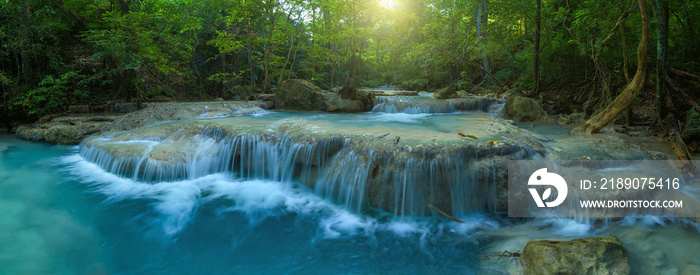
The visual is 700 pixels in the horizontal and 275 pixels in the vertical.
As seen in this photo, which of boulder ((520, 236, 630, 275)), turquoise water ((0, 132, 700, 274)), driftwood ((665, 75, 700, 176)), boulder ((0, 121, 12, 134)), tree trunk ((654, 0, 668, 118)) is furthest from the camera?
boulder ((0, 121, 12, 134))

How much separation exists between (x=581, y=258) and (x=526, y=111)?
7941 millimetres

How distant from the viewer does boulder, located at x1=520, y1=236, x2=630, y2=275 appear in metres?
2.32

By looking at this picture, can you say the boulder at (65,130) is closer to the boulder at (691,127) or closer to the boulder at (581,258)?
the boulder at (581,258)

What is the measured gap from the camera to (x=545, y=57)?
35.2ft

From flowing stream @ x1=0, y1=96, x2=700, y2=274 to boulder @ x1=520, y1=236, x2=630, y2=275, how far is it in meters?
0.24

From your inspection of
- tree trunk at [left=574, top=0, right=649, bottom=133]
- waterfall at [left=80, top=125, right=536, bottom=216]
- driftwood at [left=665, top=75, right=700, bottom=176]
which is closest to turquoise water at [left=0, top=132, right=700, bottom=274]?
waterfall at [left=80, top=125, right=536, bottom=216]

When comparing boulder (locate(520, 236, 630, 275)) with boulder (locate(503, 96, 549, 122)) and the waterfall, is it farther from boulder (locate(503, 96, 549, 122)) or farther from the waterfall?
boulder (locate(503, 96, 549, 122))

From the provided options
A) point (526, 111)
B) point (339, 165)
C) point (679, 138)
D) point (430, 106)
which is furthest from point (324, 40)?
point (679, 138)

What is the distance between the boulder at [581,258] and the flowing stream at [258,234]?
0.79 feet

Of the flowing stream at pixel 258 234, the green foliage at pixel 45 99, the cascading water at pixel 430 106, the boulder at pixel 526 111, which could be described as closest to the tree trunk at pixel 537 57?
the cascading water at pixel 430 106

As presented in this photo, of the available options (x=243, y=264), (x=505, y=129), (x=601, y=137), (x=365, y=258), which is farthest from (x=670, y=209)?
(x=243, y=264)

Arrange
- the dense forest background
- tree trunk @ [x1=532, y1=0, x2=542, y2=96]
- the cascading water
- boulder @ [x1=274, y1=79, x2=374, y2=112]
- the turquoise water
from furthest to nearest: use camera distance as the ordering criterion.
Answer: the cascading water → boulder @ [x1=274, y1=79, x2=374, y2=112] → tree trunk @ [x1=532, y1=0, x2=542, y2=96] → the dense forest background → the turquoise water

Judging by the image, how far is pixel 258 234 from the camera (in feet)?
11.9

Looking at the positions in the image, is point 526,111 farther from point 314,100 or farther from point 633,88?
point 314,100
